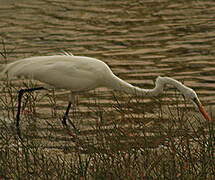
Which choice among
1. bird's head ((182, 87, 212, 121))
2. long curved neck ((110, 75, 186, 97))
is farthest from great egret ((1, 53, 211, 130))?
bird's head ((182, 87, 212, 121))

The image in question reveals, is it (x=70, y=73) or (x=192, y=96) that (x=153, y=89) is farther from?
(x=70, y=73)

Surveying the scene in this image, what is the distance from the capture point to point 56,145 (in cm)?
732

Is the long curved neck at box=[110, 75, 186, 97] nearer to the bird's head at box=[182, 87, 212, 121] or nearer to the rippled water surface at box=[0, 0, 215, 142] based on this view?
the bird's head at box=[182, 87, 212, 121]

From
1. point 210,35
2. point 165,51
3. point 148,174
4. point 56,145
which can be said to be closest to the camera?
point 148,174

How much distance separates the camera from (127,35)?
13.4 m

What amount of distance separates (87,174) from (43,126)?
2.54 m

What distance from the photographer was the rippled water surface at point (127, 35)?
1071 centimetres

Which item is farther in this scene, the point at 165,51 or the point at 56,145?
the point at 165,51

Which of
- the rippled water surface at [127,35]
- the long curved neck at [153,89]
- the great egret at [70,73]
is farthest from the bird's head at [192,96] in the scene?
the rippled water surface at [127,35]

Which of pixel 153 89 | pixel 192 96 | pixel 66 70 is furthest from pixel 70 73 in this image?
pixel 192 96

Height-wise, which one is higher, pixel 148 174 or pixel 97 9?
pixel 97 9

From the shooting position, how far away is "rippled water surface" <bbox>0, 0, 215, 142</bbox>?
1071cm

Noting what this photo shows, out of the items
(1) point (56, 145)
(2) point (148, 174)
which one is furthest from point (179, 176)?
(1) point (56, 145)

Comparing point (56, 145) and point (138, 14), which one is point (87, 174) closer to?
point (56, 145)
